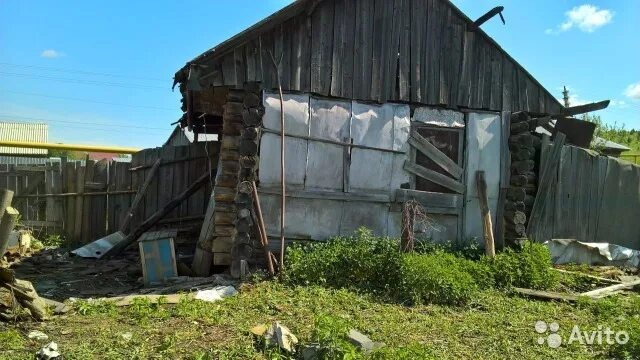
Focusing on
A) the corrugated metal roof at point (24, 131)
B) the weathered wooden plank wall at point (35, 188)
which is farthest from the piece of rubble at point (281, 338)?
the corrugated metal roof at point (24, 131)

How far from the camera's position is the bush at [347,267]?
6949mm

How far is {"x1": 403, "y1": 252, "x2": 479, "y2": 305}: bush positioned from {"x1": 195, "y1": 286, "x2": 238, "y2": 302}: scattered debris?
2.40m

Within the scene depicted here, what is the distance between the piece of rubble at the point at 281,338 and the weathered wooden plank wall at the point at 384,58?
13.2ft

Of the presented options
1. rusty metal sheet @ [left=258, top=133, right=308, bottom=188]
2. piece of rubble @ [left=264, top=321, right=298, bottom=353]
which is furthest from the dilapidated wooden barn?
piece of rubble @ [left=264, top=321, right=298, bottom=353]

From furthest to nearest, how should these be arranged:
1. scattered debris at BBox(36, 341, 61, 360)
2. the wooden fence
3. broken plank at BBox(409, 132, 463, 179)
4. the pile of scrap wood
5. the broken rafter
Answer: the wooden fence < the broken rafter < broken plank at BBox(409, 132, 463, 179) < the pile of scrap wood < scattered debris at BBox(36, 341, 61, 360)

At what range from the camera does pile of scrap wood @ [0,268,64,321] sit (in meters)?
5.13

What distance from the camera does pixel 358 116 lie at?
26.5 ft

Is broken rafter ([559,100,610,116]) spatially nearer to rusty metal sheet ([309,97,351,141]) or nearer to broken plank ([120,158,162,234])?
rusty metal sheet ([309,97,351,141])

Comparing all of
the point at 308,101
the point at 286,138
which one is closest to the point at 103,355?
the point at 286,138

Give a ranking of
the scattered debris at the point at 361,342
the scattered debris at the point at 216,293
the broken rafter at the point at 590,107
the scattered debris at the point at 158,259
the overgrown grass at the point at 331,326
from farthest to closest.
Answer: the broken rafter at the point at 590,107 < the scattered debris at the point at 158,259 < the scattered debris at the point at 216,293 < the overgrown grass at the point at 331,326 < the scattered debris at the point at 361,342

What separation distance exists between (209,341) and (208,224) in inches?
128

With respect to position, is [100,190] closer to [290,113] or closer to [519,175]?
[290,113]

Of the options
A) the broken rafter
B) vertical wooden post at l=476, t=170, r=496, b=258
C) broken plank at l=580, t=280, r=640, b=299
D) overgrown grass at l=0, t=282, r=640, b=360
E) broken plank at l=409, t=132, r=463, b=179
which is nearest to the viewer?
overgrown grass at l=0, t=282, r=640, b=360

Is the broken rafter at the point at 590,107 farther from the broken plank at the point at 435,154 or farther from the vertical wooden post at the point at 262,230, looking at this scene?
the vertical wooden post at the point at 262,230
